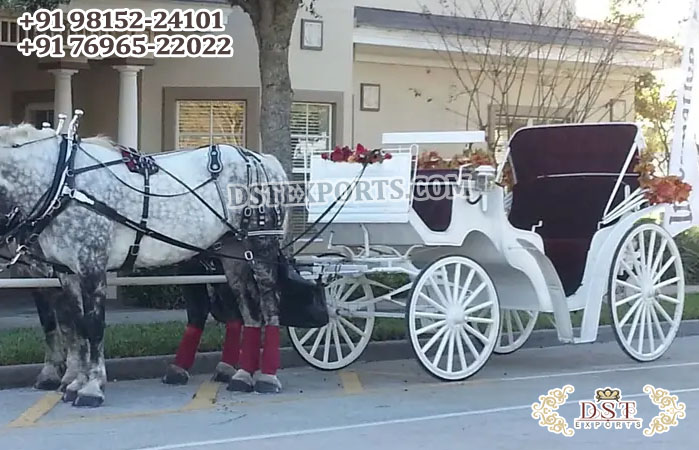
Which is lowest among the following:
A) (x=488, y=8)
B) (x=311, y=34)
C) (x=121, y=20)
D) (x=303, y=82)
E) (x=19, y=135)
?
(x=19, y=135)

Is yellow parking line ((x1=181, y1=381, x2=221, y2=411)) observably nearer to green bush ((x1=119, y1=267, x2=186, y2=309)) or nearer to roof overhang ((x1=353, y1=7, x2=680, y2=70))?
green bush ((x1=119, y1=267, x2=186, y2=309))

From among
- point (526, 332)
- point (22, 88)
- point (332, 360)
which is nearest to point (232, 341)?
point (332, 360)

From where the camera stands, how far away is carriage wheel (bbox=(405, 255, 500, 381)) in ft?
29.7

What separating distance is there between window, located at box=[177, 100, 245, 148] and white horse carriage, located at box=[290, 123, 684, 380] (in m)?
5.55

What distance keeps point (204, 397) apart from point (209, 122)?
7.60m

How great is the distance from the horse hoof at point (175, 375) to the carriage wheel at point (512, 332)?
310 cm

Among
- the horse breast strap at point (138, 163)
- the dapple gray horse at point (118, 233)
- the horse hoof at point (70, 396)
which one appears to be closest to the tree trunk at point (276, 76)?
the dapple gray horse at point (118, 233)

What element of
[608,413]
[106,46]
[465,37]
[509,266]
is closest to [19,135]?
[509,266]

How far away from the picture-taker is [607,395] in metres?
8.52

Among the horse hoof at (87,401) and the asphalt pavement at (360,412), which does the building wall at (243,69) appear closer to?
the asphalt pavement at (360,412)

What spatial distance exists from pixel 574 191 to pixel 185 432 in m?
4.86

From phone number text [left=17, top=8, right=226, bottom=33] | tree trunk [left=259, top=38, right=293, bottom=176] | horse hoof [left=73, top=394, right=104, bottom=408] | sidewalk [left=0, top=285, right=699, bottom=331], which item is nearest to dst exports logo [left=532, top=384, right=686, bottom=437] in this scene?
horse hoof [left=73, top=394, right=104, bottom=408]

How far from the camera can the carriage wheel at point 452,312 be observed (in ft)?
29.7

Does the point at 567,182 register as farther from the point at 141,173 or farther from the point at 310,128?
A: the point at 310,128
